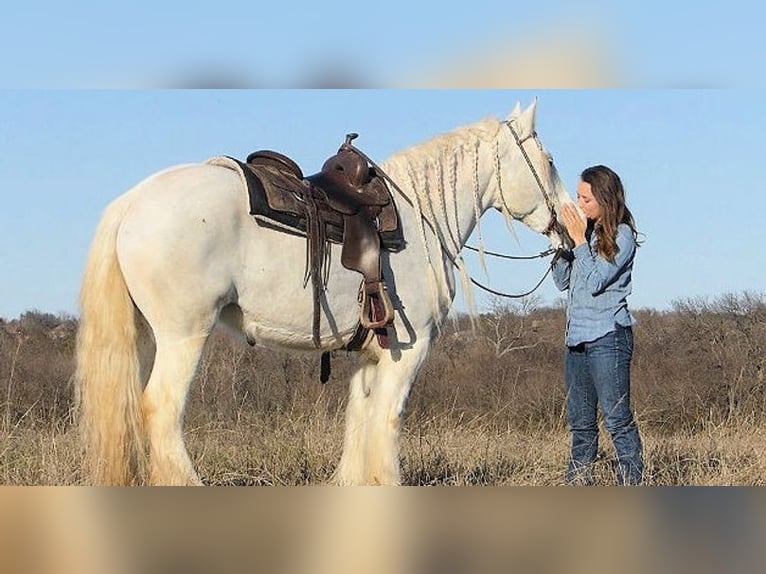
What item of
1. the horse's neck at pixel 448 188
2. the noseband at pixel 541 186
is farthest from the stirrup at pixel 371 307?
the noseband at pixel 541 186

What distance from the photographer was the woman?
479cm

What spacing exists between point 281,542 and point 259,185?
1.99 metres

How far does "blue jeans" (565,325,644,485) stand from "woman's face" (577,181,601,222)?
0.62 m

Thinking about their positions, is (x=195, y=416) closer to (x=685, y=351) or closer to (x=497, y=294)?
(x=497, y=294)

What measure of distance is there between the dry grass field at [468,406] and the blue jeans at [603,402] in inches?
6.0

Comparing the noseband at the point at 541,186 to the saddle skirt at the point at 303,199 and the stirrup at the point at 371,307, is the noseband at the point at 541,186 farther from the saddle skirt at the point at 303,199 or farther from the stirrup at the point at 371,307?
the stirrup at the point at 371,307

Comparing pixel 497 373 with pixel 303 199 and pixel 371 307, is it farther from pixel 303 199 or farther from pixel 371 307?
pixel 303 199

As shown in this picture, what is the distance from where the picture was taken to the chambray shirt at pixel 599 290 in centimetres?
477

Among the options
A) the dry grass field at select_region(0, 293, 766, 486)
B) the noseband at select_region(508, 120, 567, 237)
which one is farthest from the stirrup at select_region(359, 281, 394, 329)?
the noseband at select_region(508, 120, 567, 237)

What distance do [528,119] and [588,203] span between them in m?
1.27

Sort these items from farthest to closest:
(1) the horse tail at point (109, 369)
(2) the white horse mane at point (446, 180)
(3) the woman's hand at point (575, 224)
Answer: (2) the white horse mane at point (446, 180), (3) the woman's hand at point (575, 224), (1) the horse tail at point (109, 369)

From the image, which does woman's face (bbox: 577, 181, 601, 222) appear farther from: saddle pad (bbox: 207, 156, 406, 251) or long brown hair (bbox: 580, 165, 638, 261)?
saddle pad (bbox: 207, 156, 406, 251)

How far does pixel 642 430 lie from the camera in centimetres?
916

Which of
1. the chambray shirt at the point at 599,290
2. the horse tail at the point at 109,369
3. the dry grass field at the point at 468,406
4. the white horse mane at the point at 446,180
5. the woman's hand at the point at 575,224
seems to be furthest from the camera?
the dry grass field at the point at 468,406
